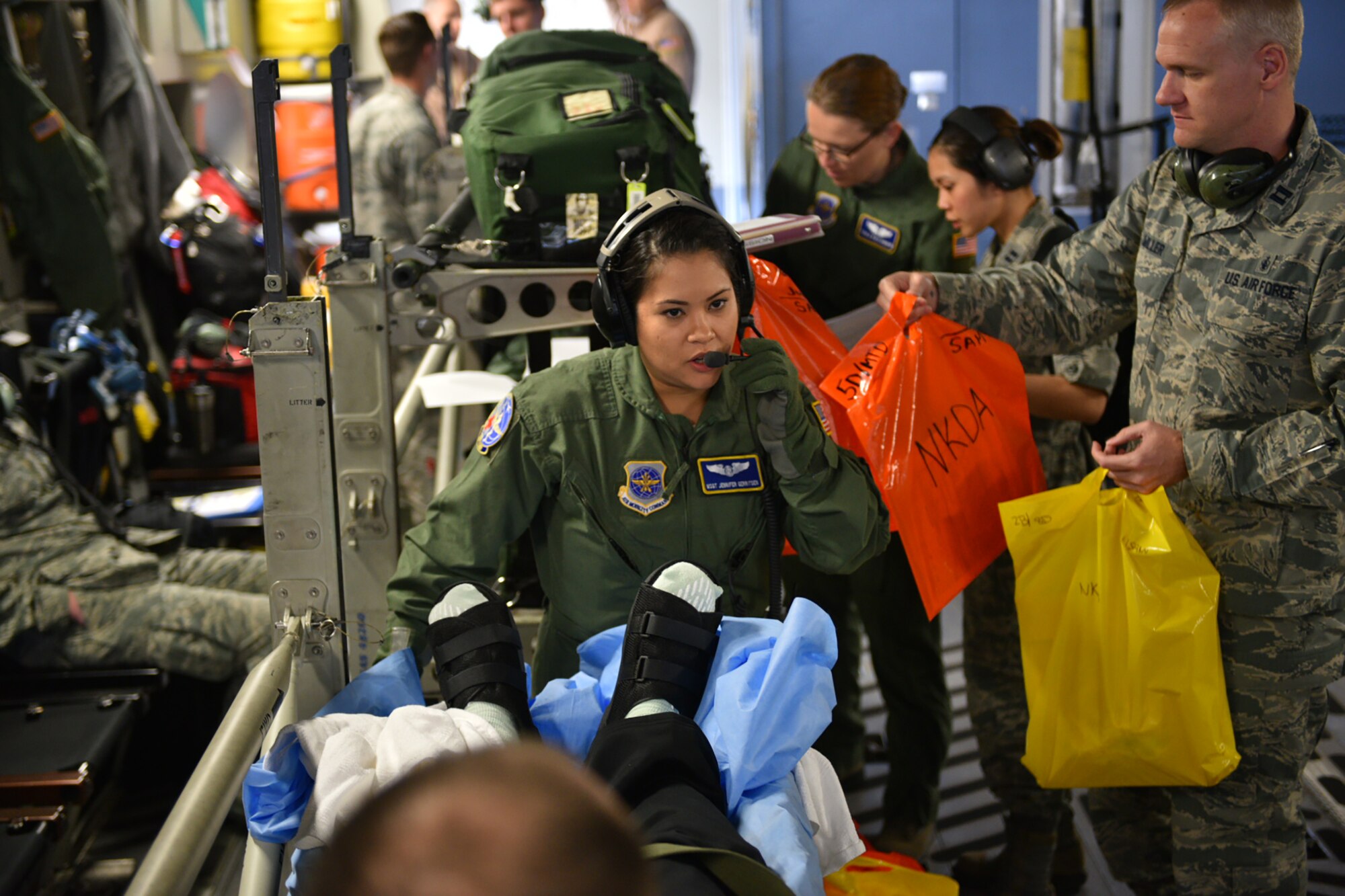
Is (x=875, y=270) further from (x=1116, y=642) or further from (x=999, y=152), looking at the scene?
(x=1116, y=642)

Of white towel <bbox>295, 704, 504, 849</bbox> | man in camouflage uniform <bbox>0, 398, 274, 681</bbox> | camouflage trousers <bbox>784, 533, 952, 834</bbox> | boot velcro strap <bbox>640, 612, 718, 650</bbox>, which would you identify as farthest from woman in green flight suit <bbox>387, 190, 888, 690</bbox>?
man in camouflage uniform <bbox>0, 398, 274, 681</bbox>

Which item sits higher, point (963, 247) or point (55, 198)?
point (55, 198)

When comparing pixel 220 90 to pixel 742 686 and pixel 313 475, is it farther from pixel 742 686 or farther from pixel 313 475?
pixel 742 686

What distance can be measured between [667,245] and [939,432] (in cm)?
76

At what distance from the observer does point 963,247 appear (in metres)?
2.92

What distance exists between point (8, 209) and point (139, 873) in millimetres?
4806

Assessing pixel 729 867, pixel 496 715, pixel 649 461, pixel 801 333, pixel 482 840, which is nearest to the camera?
pixel 482 840

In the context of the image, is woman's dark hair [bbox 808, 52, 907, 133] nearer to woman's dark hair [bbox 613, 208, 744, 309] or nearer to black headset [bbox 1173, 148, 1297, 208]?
black headset [bbox 1173, 148, 1297, 208]

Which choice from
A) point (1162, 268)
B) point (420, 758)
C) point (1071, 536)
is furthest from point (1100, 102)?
point (420, 758)

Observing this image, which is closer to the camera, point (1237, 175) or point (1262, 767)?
point (1237, 175)

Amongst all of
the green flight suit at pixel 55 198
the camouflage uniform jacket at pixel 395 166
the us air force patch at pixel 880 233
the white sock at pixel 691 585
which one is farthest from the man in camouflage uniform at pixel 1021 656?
the green flight suit at pixel 55 198

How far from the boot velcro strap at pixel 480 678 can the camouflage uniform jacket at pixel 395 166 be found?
290cm

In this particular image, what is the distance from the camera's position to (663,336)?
1.73 metres

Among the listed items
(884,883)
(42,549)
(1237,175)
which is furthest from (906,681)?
(42,549)
